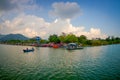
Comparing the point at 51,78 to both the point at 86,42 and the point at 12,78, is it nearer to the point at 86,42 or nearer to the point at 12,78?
the point at 12,78

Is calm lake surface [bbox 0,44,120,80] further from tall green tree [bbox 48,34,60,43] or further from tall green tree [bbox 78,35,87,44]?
tall green tree [bbox 48,34,60,43]

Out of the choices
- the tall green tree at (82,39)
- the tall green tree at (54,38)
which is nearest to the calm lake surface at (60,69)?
the tall green tree at (82,39)

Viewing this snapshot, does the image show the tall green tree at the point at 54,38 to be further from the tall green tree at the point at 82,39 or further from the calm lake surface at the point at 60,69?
the calm lake surface at the point at 60,69

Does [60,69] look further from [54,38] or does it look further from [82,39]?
[54,38]

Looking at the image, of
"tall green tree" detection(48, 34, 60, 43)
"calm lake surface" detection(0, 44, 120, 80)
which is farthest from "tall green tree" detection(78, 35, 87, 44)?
"calm lake surface" detection(0, 44, 120, 80)

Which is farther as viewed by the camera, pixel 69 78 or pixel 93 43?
pixel 93 43

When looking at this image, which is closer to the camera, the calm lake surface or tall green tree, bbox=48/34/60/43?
the calm lake surface

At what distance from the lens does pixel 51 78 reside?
21000 mm

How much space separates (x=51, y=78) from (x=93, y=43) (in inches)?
4900

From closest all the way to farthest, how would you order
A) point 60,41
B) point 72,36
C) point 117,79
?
point 117,79 → point 72,36 → point 60,41

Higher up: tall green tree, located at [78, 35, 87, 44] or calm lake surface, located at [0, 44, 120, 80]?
tall green tree, located at [78, 35, 87, 44]

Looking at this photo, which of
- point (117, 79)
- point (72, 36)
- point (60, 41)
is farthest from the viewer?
point (60, 41)

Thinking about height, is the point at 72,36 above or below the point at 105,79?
above

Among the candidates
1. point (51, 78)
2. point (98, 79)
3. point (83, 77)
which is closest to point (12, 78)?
point (51, 78)
